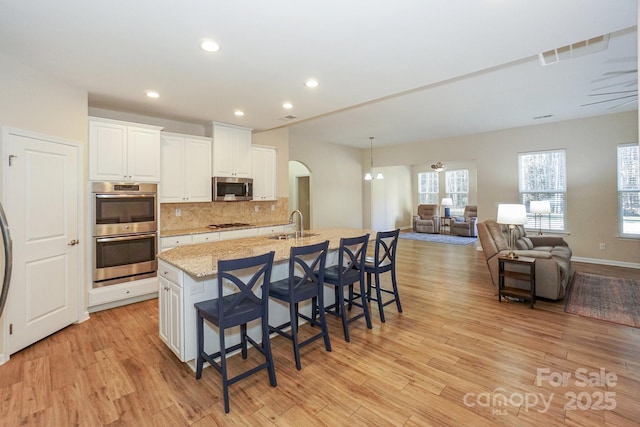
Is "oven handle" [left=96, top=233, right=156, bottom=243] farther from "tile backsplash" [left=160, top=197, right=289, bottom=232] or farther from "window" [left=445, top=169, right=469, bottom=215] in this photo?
"window" [left=445, top=169, right=469, bottom=215]

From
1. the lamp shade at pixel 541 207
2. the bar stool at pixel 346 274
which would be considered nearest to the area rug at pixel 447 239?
the lamp shade at pixel 541 207

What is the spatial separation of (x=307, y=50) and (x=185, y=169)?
9.50ft

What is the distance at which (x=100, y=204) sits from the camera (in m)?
3.62

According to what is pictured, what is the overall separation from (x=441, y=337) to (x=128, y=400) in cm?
265

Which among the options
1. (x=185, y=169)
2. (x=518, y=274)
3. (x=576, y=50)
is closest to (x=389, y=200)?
(x=518, y=274)

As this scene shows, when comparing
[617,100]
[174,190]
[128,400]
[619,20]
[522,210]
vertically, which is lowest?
[128,400]

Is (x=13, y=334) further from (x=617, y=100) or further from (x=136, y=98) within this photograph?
(x=617, y=100)

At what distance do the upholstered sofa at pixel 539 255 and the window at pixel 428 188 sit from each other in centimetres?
662

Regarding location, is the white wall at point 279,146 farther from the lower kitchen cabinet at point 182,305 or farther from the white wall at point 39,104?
the lower kitchen cabinet at point 182,305

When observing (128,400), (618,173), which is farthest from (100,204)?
(618,173)

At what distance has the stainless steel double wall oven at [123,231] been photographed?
3631mm

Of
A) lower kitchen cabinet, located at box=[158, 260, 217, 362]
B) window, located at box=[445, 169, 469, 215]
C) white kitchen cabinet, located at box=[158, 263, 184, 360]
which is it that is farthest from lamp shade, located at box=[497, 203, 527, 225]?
window, located at box=[445, 169, 469, 215]

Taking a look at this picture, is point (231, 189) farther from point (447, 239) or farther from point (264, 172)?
point (447, 239)

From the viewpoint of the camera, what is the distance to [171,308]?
97.3 inches
